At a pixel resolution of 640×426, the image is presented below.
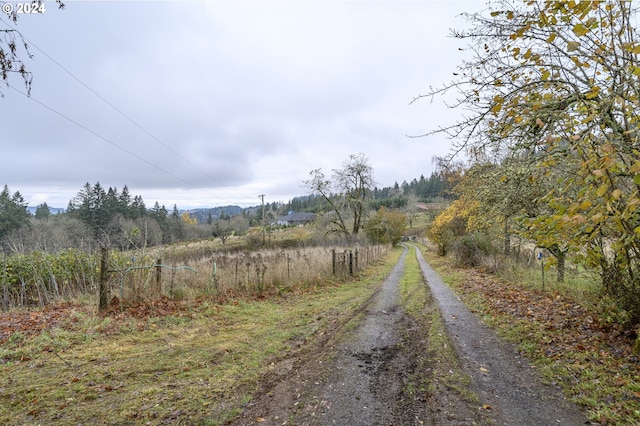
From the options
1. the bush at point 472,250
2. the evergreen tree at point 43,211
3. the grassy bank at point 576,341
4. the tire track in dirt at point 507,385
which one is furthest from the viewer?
the evergreen tree at point 43,211

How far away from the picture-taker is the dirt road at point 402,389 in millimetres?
3348

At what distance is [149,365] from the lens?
4898 mm

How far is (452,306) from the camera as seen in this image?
8.87 meters

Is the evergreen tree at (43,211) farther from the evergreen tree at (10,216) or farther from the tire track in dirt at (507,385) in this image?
the tire track in dirt at (507,385)

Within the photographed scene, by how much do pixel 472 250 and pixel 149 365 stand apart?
16952 mm

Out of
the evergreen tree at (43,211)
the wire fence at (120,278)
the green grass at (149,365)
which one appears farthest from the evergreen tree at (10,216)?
the green grass at (149,365)

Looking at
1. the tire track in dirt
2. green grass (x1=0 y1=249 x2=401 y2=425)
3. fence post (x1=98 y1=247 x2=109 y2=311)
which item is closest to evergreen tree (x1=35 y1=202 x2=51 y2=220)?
fence post (x1=98 y1=247 x2=109 y2=311)

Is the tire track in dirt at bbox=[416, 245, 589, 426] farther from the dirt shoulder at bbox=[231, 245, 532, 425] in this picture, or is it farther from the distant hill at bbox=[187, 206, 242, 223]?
the distant hill at bbox=[187, 206, 242, 223]

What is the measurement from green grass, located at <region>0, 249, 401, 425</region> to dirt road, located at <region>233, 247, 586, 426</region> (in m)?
0.53

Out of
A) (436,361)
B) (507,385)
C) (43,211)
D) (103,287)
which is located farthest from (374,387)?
(43,211)

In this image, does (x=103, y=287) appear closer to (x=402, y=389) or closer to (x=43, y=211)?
(x=402, y=389)

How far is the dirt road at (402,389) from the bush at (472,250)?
40.3 ft

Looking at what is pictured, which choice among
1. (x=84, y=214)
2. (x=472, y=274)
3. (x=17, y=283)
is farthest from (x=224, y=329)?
(x=84, y=214)

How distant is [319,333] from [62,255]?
940cm
